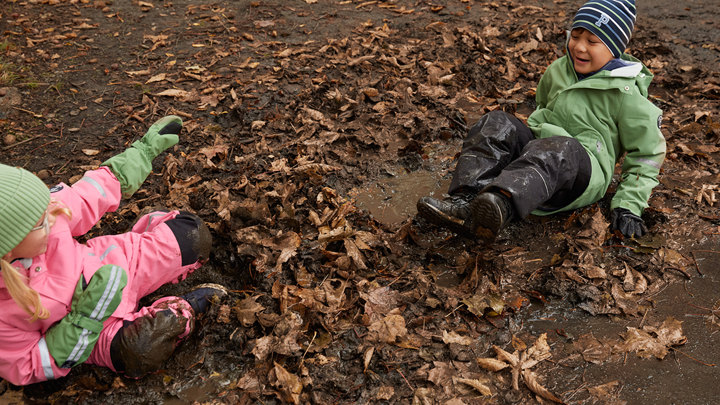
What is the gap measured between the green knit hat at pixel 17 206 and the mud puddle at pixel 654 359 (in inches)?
100

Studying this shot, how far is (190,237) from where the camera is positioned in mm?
3107

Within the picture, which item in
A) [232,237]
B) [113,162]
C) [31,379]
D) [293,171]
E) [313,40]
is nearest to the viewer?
[31,379]

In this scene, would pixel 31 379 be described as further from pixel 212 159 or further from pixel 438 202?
pixel 438 202

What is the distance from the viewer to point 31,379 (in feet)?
8.35

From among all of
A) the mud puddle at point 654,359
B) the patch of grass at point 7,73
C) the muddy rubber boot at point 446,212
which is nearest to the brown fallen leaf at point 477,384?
the mud puddle at point 654,359

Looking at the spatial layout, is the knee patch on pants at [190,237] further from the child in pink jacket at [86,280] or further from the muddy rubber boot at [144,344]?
the muddy rubber boot at [144,344]

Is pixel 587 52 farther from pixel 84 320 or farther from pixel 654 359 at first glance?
pixel 84 320

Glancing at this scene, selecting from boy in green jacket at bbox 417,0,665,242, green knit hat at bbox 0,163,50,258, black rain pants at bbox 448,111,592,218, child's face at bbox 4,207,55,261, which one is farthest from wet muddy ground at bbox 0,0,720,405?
green knit hat at bbox 0,163,50,258

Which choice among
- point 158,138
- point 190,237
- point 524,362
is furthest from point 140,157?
point 524,362

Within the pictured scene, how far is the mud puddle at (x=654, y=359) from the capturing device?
2523 mm

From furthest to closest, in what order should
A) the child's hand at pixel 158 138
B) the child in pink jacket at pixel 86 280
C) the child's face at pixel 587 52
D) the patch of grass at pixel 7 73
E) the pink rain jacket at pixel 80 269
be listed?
the patch of grass at pixel 7 73, the child's face at pixel 587 52, the child's hand at pixel 158 138, the pink rain jacket at pixel 80 269, the child in pink jacket at pixel 86 280

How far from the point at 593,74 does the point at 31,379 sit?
3.83 m

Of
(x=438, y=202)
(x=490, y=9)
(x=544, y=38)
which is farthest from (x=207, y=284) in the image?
(x=490, y=9)

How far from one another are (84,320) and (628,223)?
10.7 ft
